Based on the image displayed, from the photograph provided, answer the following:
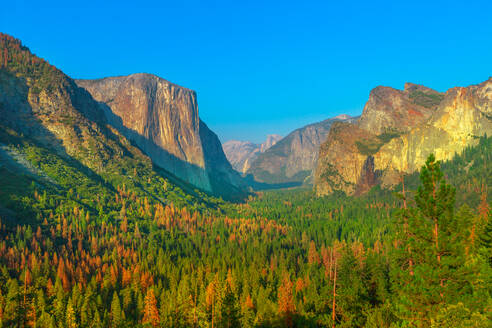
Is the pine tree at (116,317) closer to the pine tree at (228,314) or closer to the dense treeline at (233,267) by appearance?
the dense treeline at (233,267)

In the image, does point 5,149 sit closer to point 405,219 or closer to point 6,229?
point 6,229

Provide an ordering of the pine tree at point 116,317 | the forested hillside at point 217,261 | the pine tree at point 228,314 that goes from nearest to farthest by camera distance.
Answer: the forested hillside at point 217,261 → the pine tree at point 228,314 → the pine tree at point 116,317

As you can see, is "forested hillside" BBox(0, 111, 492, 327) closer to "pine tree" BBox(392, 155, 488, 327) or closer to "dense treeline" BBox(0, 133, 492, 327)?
"pine tree" BBox(392, 155, 488, 327)

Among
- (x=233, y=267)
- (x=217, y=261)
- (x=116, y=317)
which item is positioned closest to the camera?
(x=116, y=317)

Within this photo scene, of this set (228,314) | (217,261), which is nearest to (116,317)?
(228,314)

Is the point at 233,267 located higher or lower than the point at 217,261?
lower

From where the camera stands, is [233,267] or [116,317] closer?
[116,317]

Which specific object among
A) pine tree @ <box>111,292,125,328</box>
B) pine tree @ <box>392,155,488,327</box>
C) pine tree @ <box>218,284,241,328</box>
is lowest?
pine tree @ <box>111,292,125,328</box>

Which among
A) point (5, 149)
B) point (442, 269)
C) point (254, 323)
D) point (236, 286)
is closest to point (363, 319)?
point (442, 269)

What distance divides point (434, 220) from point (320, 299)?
918 inches

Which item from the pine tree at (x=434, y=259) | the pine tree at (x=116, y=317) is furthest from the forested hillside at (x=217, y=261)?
the pine tree at (x=116, y=317)

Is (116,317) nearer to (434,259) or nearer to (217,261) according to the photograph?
(217,261)

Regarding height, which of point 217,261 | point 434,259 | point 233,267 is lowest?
point 233,267

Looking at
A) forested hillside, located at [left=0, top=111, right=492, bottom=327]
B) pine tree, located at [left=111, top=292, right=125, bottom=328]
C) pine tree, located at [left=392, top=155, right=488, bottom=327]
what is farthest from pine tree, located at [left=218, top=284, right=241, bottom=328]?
pine tree, located at [left=392, top=155, right=488, bottom=327]
